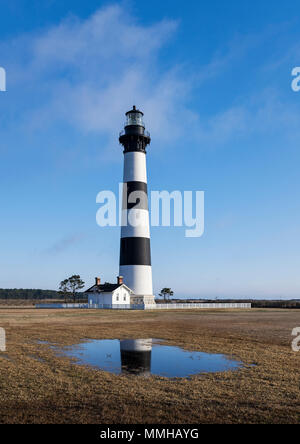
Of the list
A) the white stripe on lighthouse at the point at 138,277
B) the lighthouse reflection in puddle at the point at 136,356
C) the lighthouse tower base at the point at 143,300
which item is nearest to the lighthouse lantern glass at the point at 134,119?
the white stripe on lighthouse at the point at 138,277

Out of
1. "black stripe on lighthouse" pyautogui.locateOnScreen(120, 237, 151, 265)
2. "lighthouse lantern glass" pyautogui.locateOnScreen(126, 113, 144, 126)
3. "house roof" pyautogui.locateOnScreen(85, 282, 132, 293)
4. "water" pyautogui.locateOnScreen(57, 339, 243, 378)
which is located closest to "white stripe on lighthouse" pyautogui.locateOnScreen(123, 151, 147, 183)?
"lighthouse lantern glass" pyautogui.locateOnScreen(126, 113, 144, 126)

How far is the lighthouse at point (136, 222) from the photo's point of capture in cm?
4969

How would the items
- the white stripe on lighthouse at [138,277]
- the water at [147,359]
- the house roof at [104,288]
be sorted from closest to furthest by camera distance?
the water at [147,359] < the white stripe on lighthouse at [138,277] < the house roof at [104,288]

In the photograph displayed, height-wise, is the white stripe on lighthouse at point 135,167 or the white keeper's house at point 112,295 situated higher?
the white stripe on lighthouse at point 135,167

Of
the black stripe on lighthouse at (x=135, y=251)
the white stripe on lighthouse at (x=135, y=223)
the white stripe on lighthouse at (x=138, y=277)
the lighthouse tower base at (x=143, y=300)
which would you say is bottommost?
the lighthouse tower base at (x=143, y=300)

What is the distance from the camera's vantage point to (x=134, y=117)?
175 ft

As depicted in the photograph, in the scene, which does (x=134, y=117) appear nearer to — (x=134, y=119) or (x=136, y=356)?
(x=134, y=119)

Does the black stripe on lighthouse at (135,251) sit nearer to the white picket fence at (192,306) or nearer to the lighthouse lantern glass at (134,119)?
the white picket fence at (192,306)

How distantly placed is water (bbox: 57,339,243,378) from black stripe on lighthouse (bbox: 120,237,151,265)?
102ft

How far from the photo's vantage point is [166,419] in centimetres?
754

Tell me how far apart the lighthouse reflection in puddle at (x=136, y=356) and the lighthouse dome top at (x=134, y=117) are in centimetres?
3989

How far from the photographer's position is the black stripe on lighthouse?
162ft
